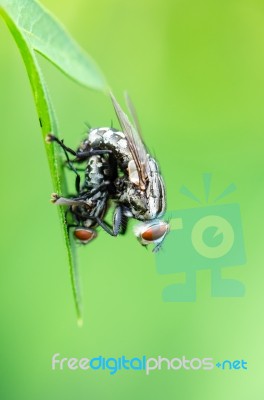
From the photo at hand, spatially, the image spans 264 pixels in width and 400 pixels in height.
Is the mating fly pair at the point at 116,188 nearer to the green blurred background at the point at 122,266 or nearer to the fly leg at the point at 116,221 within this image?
the fly leg at the point at 116,221

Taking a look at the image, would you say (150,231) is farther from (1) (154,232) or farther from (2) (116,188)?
(2) (116,188)

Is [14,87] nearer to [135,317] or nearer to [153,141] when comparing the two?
[153,141]

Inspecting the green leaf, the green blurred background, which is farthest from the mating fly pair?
the green blurred background

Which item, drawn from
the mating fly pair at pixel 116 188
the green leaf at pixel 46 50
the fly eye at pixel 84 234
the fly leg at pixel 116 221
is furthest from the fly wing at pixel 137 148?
the green leaf at pixel 46 50

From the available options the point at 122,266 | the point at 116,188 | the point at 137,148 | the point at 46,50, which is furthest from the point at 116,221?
the point at 122,266

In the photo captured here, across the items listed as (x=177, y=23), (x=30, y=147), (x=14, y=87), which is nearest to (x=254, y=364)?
(x=30, y=147)

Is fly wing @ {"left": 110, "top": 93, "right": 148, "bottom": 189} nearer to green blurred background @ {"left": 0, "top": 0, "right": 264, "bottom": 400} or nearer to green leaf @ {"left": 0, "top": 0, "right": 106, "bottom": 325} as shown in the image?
green leaf @ {"left": 0, "top": 0, "right": 106, "bottom": 325}
